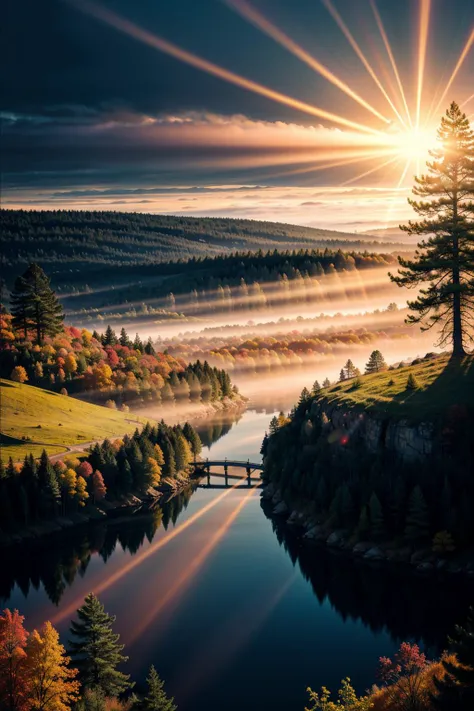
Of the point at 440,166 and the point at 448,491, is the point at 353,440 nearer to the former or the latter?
the point at 448,491

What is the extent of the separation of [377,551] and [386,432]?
587 inches

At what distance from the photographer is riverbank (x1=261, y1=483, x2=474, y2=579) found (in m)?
89.9

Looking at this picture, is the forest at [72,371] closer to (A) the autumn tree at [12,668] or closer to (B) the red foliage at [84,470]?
(B) the red foliage at [84,470]

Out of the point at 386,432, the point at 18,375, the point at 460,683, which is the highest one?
the point at 18,375

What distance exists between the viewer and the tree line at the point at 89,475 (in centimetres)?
11662

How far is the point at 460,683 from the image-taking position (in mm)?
49156

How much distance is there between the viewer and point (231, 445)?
172 metres

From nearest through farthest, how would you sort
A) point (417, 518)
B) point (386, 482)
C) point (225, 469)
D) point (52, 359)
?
point (417, 518) → point (386, 482) → point (225, 469) → point (52, 359)

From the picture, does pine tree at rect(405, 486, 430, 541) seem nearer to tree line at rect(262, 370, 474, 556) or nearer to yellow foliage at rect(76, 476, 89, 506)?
tree line at rect(262, 370, 474, 556)

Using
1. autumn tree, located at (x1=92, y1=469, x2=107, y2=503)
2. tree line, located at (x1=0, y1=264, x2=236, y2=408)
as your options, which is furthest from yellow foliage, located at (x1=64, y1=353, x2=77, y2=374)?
autumn tree, located at (x1=92, y1=469, x2=107, y2=503)

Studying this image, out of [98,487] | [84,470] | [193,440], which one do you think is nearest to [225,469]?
[193,440]

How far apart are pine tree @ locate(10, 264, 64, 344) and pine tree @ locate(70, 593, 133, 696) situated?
123 m

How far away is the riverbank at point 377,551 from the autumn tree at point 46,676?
1692 inches

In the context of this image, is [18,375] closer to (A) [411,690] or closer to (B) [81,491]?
(B) [81,491]
